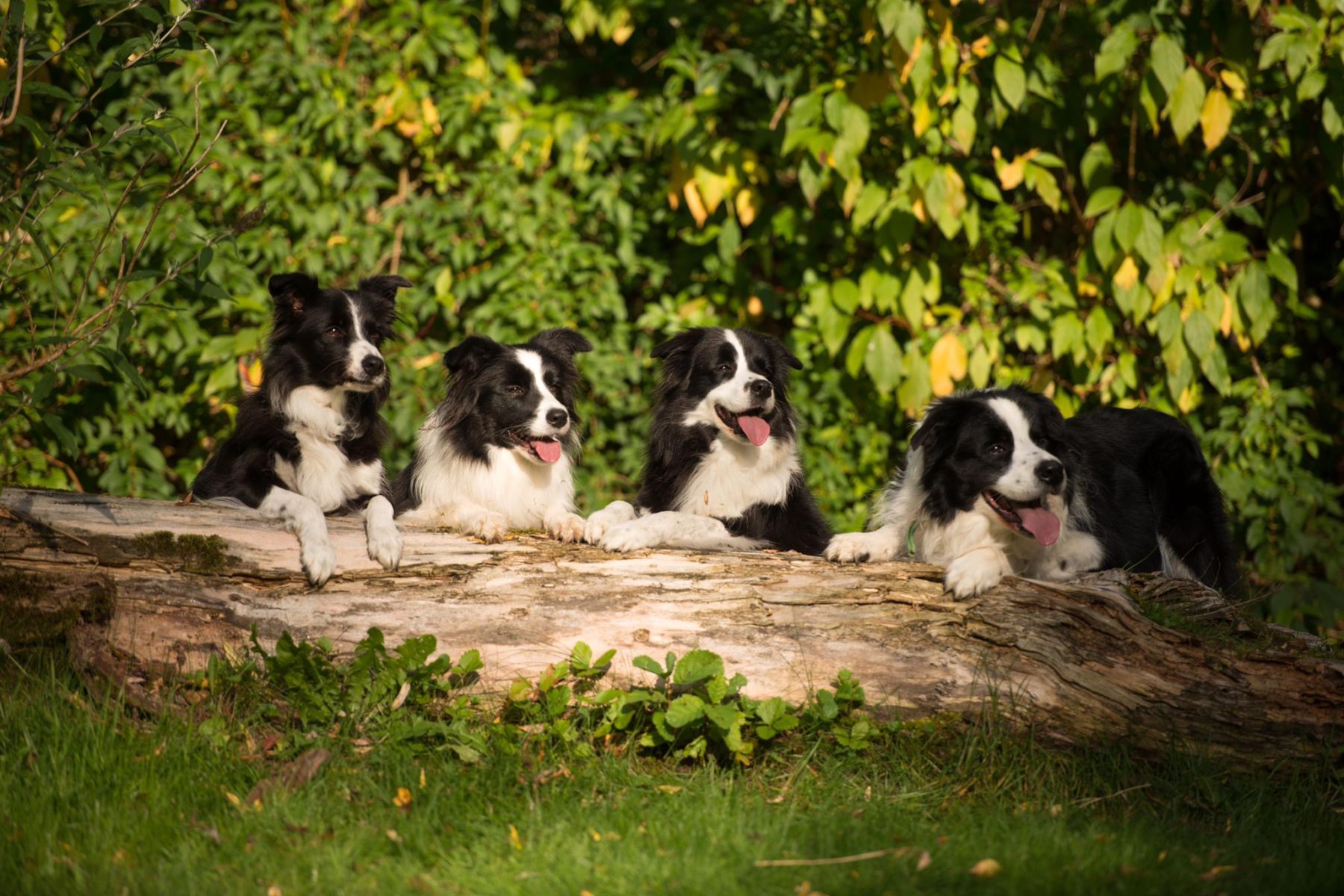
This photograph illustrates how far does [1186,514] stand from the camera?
5281 mm

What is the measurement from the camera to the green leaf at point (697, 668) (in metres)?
3.65

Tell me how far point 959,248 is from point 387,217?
149 inches

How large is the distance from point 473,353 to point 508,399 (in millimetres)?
282

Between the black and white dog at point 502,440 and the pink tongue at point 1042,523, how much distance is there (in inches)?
78.3

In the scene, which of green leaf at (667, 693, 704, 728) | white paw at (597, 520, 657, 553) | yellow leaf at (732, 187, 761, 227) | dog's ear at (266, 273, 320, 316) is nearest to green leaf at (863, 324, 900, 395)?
yellow leaf at (732, 187, 761, 227)

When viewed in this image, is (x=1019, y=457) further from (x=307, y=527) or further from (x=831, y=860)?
(x=307, y=527)

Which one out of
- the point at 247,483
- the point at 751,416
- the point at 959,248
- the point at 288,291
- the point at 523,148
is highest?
the point at 523,148

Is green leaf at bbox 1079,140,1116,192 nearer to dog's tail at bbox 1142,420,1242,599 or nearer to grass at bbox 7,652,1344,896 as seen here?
dog's tail at bbox 1142,420,1242,599

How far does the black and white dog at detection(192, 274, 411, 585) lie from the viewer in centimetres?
486

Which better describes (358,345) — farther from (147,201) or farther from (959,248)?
(959,248)

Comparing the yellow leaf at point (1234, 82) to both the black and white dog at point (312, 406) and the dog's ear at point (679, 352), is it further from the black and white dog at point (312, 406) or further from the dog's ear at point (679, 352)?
the black and white dog at point (312, 406)

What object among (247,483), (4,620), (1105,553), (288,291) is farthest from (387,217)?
(1105,553)

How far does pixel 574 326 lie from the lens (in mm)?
7465

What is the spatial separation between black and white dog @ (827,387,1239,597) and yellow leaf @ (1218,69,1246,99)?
8.18 feet
